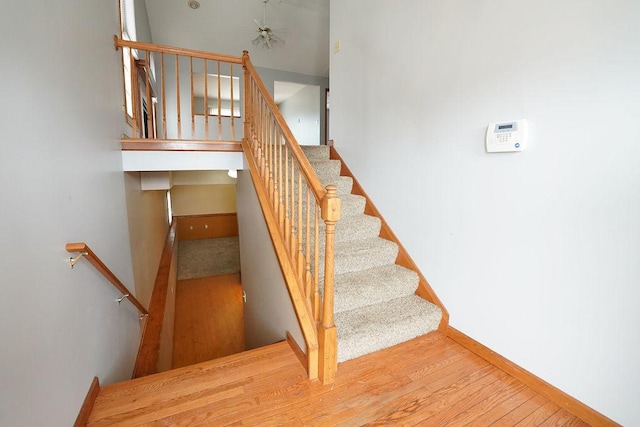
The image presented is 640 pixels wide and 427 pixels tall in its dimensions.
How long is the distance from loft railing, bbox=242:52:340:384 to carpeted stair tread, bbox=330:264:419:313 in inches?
7.6

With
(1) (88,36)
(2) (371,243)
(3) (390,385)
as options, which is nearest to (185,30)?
(1) (88,36)

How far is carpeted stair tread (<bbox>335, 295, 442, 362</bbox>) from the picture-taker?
177cm

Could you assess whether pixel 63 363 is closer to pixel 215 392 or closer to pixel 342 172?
pixel 215 392

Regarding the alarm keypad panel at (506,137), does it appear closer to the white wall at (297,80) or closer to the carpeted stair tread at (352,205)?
the carpeted stair tread at (352,205)

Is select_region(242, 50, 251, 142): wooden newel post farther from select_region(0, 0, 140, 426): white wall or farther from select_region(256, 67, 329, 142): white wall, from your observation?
select_region(256, 67, 329, 142): white wall

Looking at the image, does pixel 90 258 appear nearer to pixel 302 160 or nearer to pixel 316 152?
pixel 302 160

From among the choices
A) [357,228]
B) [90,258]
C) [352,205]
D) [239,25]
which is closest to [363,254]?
[357,228]

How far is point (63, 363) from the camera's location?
117cm

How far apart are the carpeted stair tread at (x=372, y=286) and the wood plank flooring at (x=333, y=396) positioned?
15.3 inches

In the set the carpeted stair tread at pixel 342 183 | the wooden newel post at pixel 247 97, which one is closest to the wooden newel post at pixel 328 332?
the carpeted stair tread at pixel 342 183

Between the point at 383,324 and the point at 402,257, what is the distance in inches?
27.7

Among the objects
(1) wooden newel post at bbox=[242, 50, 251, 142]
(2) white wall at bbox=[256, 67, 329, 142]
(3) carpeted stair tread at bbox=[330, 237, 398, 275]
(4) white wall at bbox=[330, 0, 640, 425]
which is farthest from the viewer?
(2) white wall at bbox=[256, 67, 329, 142]

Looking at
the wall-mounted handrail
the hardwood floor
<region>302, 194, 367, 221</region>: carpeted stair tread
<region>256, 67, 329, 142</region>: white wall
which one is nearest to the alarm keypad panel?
<region>302, 194, 367, 221</region>: carpeted stair tread

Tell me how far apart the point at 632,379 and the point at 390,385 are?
1.05 metres
